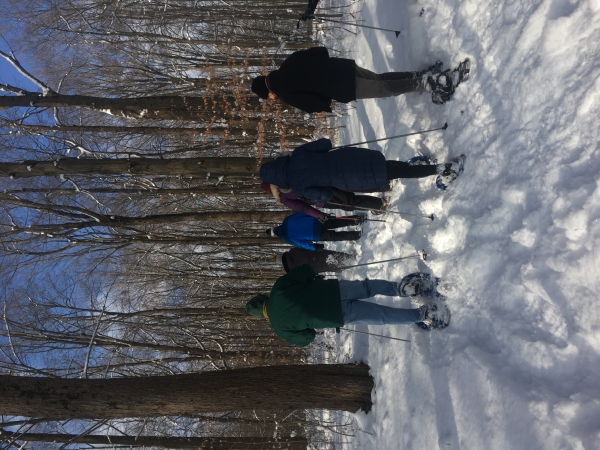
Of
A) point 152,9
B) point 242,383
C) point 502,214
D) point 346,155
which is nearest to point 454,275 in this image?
point 502,214

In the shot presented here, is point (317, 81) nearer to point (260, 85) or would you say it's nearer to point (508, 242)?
point (260, 85)

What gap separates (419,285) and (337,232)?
2108 millimetres

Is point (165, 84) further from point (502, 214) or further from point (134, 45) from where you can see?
point (502, 214)

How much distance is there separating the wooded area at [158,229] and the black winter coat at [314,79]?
1952 millimetres

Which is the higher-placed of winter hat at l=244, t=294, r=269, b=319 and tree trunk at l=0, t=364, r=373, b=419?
winter hat at l=244, t=294, r=269, b=319

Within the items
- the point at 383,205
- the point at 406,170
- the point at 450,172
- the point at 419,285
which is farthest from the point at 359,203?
the point at 419,285

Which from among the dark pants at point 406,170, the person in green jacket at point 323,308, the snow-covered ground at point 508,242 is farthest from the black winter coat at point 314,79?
the person in green jacket at point 323,308

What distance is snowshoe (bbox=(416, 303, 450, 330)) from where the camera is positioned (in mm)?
3895

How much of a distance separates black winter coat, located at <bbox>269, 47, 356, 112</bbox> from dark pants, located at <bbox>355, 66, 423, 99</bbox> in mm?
149

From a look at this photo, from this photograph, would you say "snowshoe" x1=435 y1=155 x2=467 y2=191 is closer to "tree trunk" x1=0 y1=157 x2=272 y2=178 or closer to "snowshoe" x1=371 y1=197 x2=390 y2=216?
"snowshoe" x1=371 y1=197 x2=390 y2=216

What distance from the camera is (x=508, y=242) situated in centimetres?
333

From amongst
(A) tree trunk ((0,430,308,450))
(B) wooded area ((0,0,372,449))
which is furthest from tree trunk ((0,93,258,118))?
(A) tree trunk ((0,430,308,450))

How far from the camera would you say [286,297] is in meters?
3.72

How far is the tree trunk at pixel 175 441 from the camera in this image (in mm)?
6992
